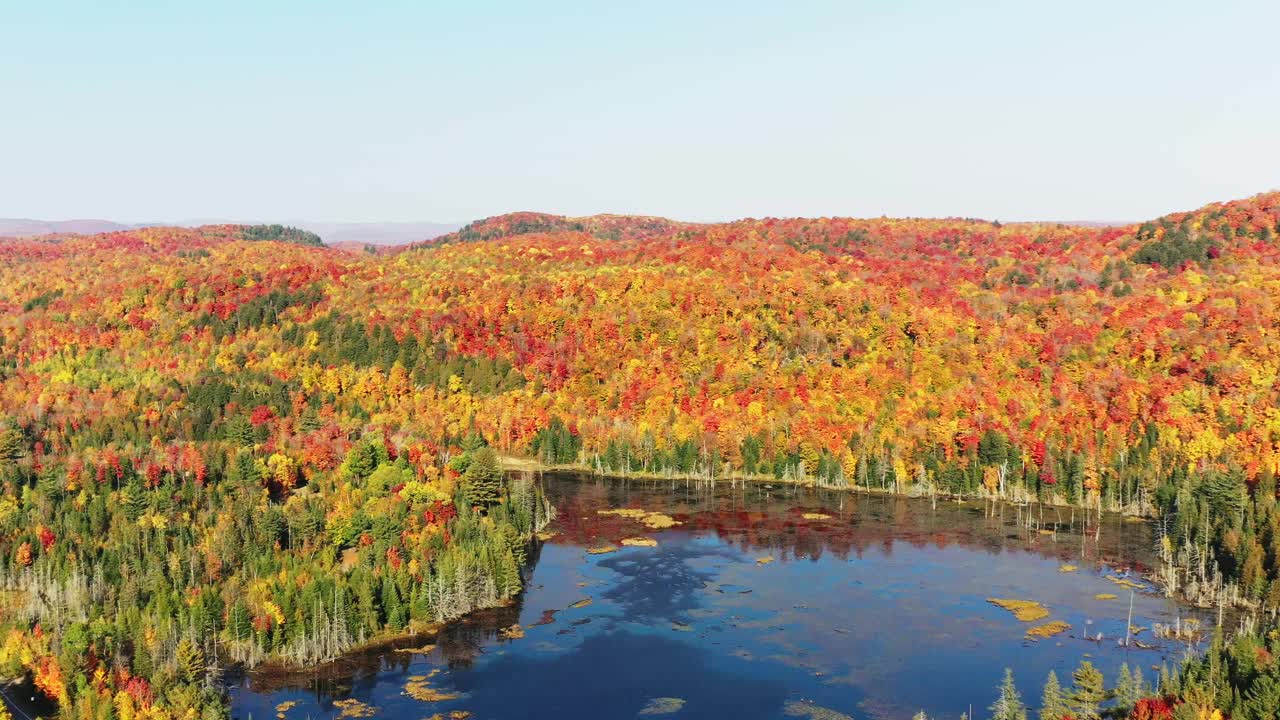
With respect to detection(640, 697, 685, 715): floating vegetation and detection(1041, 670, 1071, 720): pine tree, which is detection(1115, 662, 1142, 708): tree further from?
detection(640, 697, 685, 715): floating vegetation

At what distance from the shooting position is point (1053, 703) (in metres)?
108

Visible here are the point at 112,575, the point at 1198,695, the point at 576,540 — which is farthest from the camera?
the point at 576,540

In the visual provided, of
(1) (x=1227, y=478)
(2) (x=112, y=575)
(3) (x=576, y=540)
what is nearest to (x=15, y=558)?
Answer: (2) (x=112, y=575)

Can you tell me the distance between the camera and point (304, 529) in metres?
162

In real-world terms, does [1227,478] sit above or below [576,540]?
above

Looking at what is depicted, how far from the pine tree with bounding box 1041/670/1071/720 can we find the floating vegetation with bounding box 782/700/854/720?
18713 mm

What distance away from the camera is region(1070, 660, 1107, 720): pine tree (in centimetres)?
10844

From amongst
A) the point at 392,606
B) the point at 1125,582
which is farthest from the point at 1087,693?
the point at 392,606

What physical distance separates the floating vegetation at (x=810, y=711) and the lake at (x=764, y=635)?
21 centimetres

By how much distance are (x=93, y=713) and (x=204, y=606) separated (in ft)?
85.5

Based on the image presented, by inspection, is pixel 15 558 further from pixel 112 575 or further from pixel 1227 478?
pixel 1227 478

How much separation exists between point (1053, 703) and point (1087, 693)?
658 centimetres

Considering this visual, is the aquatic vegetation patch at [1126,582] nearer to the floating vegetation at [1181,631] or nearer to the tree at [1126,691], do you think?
the floating vegetation at [1181,631]

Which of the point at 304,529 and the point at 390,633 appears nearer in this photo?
the point at 390,633
